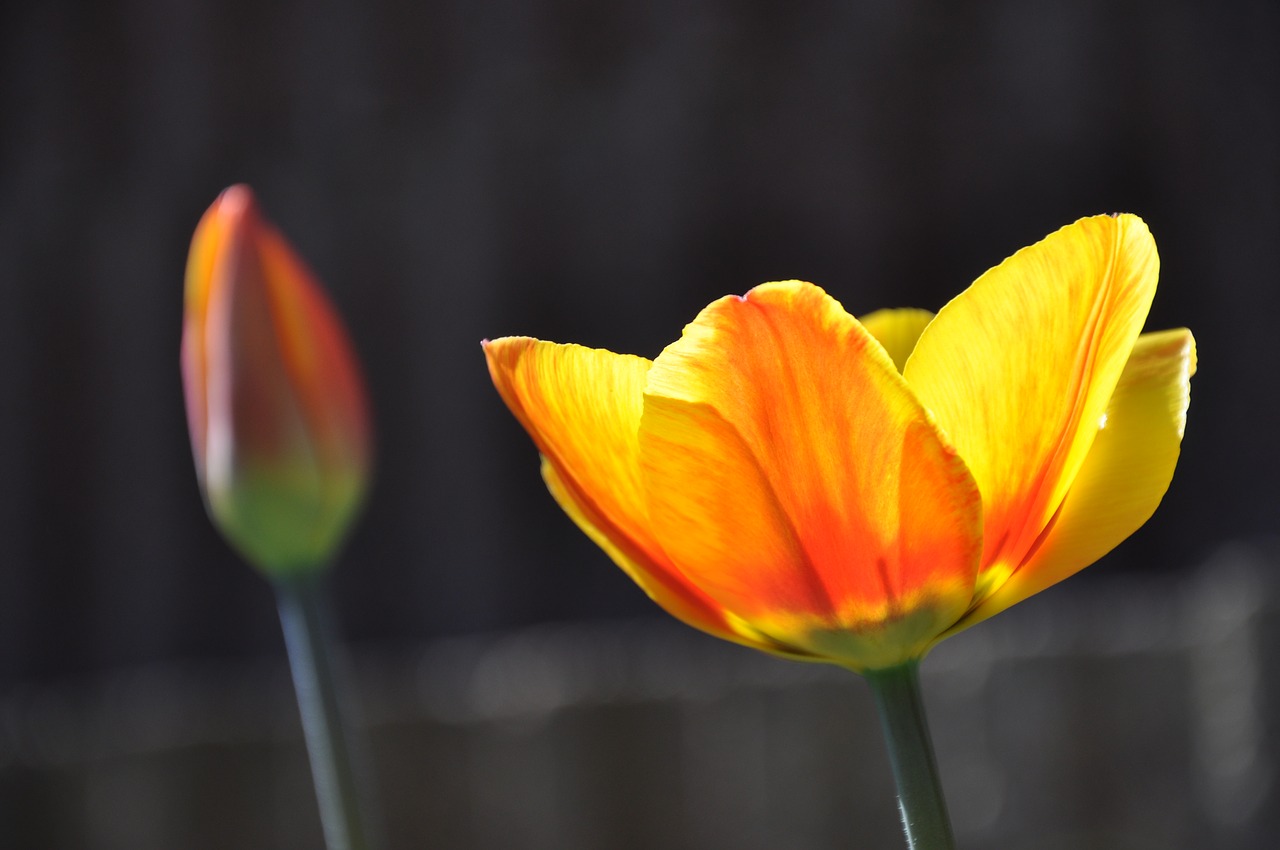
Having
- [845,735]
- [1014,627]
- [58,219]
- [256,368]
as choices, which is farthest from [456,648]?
[256,368]

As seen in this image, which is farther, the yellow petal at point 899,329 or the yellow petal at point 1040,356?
the yellow petal at point 899,329

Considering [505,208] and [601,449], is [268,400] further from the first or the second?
[505,208]

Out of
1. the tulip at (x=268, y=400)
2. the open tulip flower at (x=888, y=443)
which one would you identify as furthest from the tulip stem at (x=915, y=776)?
the tulip at (x=268, y=400)

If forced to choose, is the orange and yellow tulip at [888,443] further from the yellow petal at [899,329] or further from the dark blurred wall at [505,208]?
the dark blurred wall at [505,208]

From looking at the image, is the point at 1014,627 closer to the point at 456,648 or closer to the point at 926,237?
the point at 926,237

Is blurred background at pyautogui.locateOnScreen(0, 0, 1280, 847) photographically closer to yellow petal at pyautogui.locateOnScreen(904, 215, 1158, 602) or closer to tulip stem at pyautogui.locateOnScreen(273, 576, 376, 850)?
yellow petal at pyautogui.locateOnScreen(904, 215, 1158, 602)
